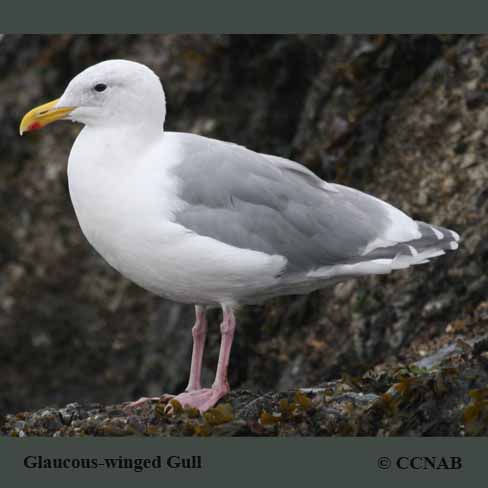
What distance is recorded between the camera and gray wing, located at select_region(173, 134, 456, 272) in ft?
21.3

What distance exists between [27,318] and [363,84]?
4.49 m

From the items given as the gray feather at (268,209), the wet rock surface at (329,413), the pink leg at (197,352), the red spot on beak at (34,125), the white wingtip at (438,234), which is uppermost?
the red spot on beak at (34,125)

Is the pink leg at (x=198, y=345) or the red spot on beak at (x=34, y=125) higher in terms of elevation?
the red spot on beak at (x=34, y=125)

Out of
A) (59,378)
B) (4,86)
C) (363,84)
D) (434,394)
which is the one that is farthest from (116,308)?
(434,394)

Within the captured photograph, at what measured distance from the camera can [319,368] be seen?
8617 mm

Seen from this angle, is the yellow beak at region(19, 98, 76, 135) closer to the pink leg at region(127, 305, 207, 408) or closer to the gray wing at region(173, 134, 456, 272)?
the gray wing at region(173, 134, 456, 272)

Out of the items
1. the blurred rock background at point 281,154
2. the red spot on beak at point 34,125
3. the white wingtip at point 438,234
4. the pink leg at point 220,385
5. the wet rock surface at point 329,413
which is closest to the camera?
the wet rock surface at point 329,413

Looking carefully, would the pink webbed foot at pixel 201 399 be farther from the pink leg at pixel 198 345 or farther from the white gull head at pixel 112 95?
the white gull head at pixel 112 95

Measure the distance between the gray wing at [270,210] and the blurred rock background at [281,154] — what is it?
1.36m

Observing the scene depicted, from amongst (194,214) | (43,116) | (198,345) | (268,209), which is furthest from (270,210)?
(43,116)

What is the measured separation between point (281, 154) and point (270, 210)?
3.80 m

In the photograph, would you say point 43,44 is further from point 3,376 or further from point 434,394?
point 434,394

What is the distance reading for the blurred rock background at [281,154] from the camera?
8430 mm

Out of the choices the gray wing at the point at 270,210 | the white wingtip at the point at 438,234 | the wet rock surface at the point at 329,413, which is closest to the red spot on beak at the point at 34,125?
the gray wing at the point at 270,210
